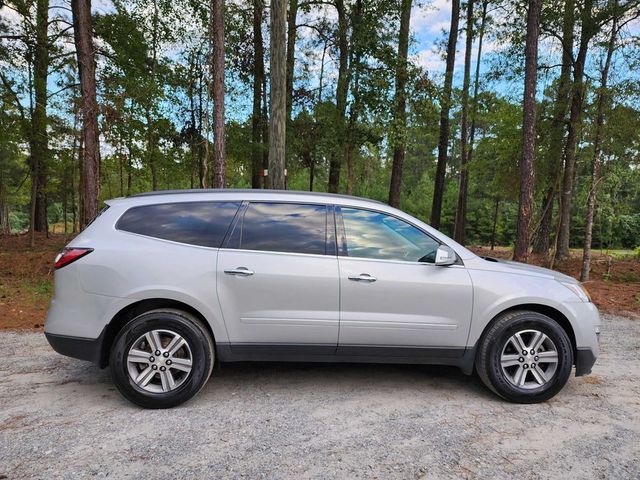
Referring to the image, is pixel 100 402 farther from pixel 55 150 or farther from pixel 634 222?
pixel 634 222

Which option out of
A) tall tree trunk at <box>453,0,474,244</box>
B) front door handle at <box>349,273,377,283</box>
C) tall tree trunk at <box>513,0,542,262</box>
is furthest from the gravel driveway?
tall tree trunk at <box>453,0,474,244</box>

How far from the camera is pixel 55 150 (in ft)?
54.3

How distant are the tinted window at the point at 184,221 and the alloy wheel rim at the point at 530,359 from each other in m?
2.70

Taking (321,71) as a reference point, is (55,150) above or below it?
below

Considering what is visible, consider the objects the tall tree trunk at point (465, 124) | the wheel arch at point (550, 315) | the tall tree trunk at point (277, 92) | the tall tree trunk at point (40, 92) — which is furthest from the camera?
the tall tree trunk at point (465, 124)

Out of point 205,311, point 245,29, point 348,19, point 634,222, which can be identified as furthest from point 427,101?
point 634,222

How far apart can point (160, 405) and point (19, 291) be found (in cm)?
619

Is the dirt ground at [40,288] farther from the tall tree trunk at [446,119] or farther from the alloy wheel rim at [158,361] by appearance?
the tall tree trunk at [446,119]

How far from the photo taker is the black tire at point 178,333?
3123mm

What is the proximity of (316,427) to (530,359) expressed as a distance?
1.95 meters

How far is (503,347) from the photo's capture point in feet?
11.2

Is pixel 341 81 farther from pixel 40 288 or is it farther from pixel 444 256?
pixel 444 256

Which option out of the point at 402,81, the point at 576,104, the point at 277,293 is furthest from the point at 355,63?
the point at 277,293

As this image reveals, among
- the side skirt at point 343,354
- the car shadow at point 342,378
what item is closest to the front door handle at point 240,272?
the side skirt at point 343,354
